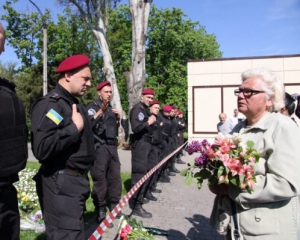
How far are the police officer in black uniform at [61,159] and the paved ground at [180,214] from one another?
2054 mm

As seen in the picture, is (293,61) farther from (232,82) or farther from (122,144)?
(122,144)

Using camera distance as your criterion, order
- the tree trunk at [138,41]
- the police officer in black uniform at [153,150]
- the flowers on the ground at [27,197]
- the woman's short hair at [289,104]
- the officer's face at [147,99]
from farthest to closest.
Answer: the tree trunk at [138,41] → the police officer in black uniform at [153,150] → the officer's face at [147,99] → the flowers on the ground at [27,197] → the woman's short hair at [289,104]

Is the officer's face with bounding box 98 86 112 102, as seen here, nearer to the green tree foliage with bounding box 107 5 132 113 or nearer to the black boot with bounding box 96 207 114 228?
the black boot with bounding box 96 207 114 228

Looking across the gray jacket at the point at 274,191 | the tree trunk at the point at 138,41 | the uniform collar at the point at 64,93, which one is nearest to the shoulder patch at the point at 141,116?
the uniform collar at the point at 64,93

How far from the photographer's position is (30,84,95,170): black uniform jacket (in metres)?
2.52

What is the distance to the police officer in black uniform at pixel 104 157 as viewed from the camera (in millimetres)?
4969

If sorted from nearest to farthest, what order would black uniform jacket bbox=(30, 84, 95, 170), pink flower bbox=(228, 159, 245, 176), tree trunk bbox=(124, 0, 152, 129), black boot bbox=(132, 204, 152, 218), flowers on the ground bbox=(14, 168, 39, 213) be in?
pink flower bbox=(228, 159, 245, 176) < black uniform jacket bbox=(30, 84, 95, 170) < flowers on the ground bbox=(14, 168, 39, 213) < black boot bbox=(132, 204, 152, 218) < tree trunk bbox=(124, 0, 152, 129)

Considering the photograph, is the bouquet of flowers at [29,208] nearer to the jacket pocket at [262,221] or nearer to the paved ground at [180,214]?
the paved ground at [180,214]

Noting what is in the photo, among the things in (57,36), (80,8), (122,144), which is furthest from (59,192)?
(57,36)

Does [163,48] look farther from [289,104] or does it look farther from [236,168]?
[236,168]

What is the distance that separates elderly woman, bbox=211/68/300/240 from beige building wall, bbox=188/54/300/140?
578 inches

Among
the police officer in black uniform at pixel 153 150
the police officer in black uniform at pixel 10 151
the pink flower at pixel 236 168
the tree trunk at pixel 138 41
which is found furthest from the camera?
the tree trunk at pixel 138 41

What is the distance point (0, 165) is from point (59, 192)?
554 millimetres

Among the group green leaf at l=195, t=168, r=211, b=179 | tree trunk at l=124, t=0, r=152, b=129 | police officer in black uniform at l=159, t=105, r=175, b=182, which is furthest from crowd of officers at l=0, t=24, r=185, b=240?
tree trunk at l=124, t=0, r=152, b=129
